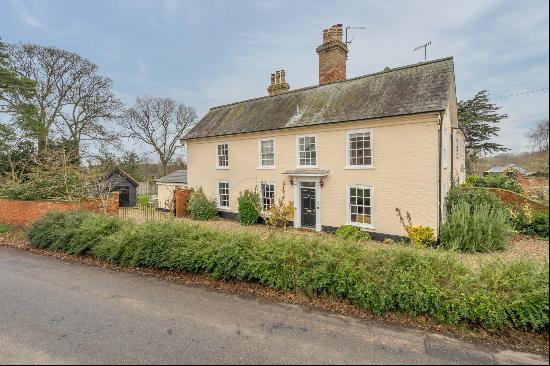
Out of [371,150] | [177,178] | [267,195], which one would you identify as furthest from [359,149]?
[177,178]

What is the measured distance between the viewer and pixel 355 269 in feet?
19.9

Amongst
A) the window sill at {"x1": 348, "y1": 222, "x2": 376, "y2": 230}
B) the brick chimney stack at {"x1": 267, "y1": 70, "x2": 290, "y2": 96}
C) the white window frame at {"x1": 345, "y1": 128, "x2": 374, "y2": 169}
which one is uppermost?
the brick chimney stack at {"x1": 267, "y1": 70, "x2": 290, "y2": 96}

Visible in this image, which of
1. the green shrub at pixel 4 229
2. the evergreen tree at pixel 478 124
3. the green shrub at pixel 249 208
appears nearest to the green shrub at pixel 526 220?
the green shrub at pixel 249 208

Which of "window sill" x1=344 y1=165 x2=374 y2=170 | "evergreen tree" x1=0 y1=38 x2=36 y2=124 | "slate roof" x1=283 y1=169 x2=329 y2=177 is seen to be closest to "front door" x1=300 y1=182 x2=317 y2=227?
"slate roof" x1=283 y1=169 x2=329 y2=177

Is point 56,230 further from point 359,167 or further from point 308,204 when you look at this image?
point 359,167

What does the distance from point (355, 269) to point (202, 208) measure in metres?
14.5

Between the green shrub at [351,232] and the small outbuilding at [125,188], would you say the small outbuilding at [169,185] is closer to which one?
the small outbuilding at [125,188]

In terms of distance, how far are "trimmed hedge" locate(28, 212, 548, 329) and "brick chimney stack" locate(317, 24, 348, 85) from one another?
43.1 ft

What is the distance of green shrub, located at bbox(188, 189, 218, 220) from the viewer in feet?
61.9

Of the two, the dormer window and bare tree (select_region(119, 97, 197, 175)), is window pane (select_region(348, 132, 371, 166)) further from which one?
bare tree (select_region(119, 97, 197, 175))

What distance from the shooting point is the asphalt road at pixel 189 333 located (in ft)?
13.9

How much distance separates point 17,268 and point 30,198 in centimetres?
732

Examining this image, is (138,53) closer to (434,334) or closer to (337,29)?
(337,29)

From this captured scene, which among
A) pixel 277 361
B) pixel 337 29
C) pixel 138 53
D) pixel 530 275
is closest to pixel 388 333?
pixel 277 361
